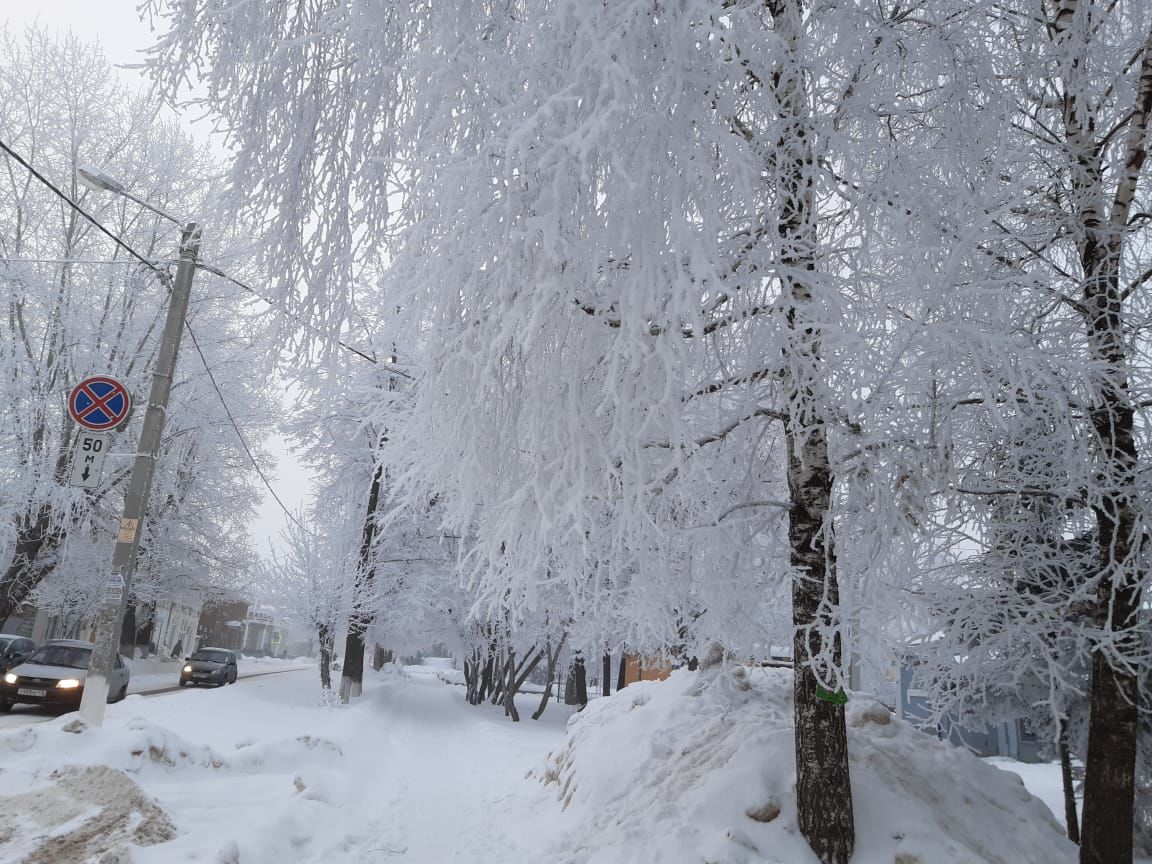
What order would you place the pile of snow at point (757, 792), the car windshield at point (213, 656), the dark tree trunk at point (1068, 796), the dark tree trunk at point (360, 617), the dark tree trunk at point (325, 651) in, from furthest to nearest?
the car windshield at point (213, 656)
the dark tree trunk at point (360, 617)
the dark tree trunk at point (325, 651)
the dark tree trunk at point (1068, 796)
the pile of snow at point (757, 792)

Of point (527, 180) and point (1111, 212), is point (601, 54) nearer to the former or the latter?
point (527, 180)

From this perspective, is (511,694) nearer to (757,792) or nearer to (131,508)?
(131,508)

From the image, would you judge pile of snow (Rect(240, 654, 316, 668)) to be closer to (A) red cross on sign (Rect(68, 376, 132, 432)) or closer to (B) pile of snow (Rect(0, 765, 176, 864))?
(A) red cross on sign (Rect(68, 376, 132, 432))

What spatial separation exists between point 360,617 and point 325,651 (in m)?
1.25

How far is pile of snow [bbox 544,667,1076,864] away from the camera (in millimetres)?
4809

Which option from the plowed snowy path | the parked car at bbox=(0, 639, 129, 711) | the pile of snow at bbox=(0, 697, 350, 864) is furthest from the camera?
the parked car at bbox=(0, 639, 129, 711)

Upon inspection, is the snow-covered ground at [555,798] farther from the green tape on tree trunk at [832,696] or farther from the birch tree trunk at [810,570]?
the green tape on tree trunk at [832,696]

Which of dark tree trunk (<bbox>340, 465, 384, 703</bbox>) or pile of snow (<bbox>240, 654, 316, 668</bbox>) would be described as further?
pile of snow (<bbox>240, 654, 316, 668</bbox>)

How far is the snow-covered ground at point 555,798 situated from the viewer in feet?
15.4

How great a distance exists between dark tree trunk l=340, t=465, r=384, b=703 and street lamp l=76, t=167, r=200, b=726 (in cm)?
882

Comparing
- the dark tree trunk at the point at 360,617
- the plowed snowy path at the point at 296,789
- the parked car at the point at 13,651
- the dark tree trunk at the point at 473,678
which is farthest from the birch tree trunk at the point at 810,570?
the dark tree trunk at the point at 473,678

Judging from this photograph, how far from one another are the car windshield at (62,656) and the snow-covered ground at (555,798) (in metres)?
6.34

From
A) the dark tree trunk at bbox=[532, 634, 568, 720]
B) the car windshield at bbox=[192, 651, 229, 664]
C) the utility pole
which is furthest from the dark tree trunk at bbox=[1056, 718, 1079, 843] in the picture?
the car windshield at bbox=[192, 651, 229, 664]

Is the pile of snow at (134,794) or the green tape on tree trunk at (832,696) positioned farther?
the green tape on tree trunk at (832,696)
